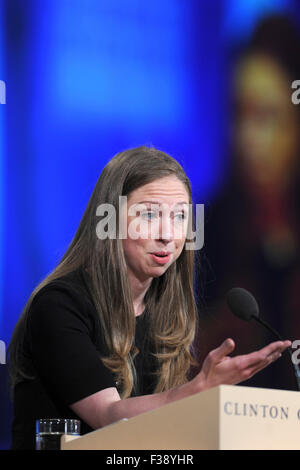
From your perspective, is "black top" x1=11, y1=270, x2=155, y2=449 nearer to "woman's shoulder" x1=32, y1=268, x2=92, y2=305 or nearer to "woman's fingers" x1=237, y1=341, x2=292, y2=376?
"woman's shoulder" x1=32, y1=268, x2=92, y2=305

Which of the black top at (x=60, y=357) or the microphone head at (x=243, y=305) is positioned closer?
the microphone head at (x=243, y=305)

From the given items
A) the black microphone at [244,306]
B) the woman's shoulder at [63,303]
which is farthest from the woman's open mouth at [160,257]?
the black microphone at [244,306]

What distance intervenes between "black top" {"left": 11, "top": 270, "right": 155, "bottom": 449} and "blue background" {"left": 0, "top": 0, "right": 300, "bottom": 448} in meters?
0.76

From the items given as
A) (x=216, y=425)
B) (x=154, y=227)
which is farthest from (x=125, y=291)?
(x=216, y=425)

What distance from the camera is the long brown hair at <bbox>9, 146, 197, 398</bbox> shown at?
2164 millimetres

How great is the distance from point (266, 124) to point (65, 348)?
5.40 ft

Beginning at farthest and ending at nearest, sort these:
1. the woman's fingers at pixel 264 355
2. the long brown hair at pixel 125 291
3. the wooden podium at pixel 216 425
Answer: the long brown hair at pixel 125 291
the woman's fingers at pixel 264 355
the wooden podium at pixel 216 425

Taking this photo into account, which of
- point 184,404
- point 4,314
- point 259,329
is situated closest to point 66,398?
point 184,404

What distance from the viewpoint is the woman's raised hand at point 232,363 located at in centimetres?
Answer: 136

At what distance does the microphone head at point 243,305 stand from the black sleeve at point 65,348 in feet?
1.27

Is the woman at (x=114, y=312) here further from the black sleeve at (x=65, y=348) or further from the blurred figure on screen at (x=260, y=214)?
the blurred figure on screen at (x=260, y=214)

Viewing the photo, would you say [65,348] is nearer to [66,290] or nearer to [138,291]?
[66,290]

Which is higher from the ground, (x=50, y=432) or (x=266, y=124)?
(x=266, y=124)

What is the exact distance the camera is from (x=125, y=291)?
87.3 inches
